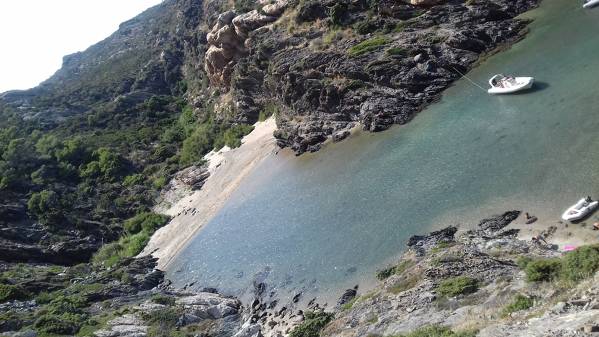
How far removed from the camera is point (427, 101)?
2144 inches

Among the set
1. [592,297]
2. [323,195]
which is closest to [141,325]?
[323,195]

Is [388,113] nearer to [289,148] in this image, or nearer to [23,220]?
[289,148]

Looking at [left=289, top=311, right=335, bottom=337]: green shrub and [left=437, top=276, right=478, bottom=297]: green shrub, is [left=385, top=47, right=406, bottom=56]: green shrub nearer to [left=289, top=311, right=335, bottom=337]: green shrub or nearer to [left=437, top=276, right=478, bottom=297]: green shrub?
[left=289, top=311, right=335, bottom=337]: green shrub

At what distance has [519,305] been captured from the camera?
59.7 feet

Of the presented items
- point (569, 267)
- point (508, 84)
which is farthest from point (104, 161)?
point (569, 267)

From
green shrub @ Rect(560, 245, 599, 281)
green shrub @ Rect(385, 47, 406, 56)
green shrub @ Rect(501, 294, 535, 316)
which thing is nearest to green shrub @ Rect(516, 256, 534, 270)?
green shrub @ Rect(560, 245, 599, 281)

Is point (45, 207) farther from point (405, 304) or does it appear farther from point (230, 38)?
point (405, 304)

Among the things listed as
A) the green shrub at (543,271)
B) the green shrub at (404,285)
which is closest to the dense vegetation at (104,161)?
the green shrub at (404,285)

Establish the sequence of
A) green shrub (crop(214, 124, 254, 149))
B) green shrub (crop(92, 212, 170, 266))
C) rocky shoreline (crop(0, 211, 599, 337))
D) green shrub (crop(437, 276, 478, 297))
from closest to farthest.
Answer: rocky shoreline (crop(0, 211, 599, 337)), green shrub (crop(437, 276, 478, 297)), green shrub (crop(92, 212, 170, 266)), green shrub (crop(214, 124, 254, 149))

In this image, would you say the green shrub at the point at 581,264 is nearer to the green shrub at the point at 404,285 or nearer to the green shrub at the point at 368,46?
the green shrub at the point at 404,285

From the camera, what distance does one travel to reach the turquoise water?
33125 mm

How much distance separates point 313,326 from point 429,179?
53.4 feet

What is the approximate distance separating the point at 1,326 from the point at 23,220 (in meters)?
39.5

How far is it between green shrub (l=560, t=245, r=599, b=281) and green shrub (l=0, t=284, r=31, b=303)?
49.3m
